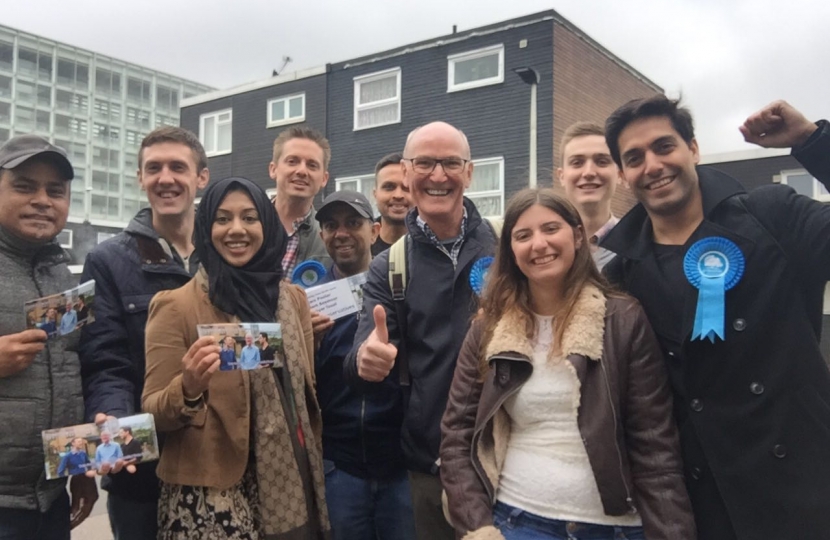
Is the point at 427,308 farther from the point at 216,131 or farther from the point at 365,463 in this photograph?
the point at 216,131

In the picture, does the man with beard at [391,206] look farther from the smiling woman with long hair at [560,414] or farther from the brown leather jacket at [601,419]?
the brown leather jacket at [601,419]

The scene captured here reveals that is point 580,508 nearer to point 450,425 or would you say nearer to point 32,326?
point 450,425

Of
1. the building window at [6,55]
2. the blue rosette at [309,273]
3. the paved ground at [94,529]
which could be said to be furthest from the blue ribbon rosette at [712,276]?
the building window at [6,55]

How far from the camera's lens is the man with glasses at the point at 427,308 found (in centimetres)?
288

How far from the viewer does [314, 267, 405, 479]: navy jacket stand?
3188 millimetres

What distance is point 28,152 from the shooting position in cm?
268

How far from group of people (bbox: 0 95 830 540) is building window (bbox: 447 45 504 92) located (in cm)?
1319

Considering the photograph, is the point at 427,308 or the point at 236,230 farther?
the point at 427,308

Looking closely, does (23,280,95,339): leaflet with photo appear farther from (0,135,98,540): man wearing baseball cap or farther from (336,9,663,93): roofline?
(336,9,663,93): roofline

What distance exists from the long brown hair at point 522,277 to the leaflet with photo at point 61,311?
1584 millimetres

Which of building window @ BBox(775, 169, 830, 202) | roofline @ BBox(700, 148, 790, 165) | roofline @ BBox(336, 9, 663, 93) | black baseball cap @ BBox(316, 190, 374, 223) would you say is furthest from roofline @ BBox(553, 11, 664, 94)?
black baseball cap @ BBox(316, 190, 374, 223)

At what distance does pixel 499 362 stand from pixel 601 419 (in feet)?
1.36

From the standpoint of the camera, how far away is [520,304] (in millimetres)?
2574

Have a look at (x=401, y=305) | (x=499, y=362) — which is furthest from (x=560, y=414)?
(x=401, y=305)
